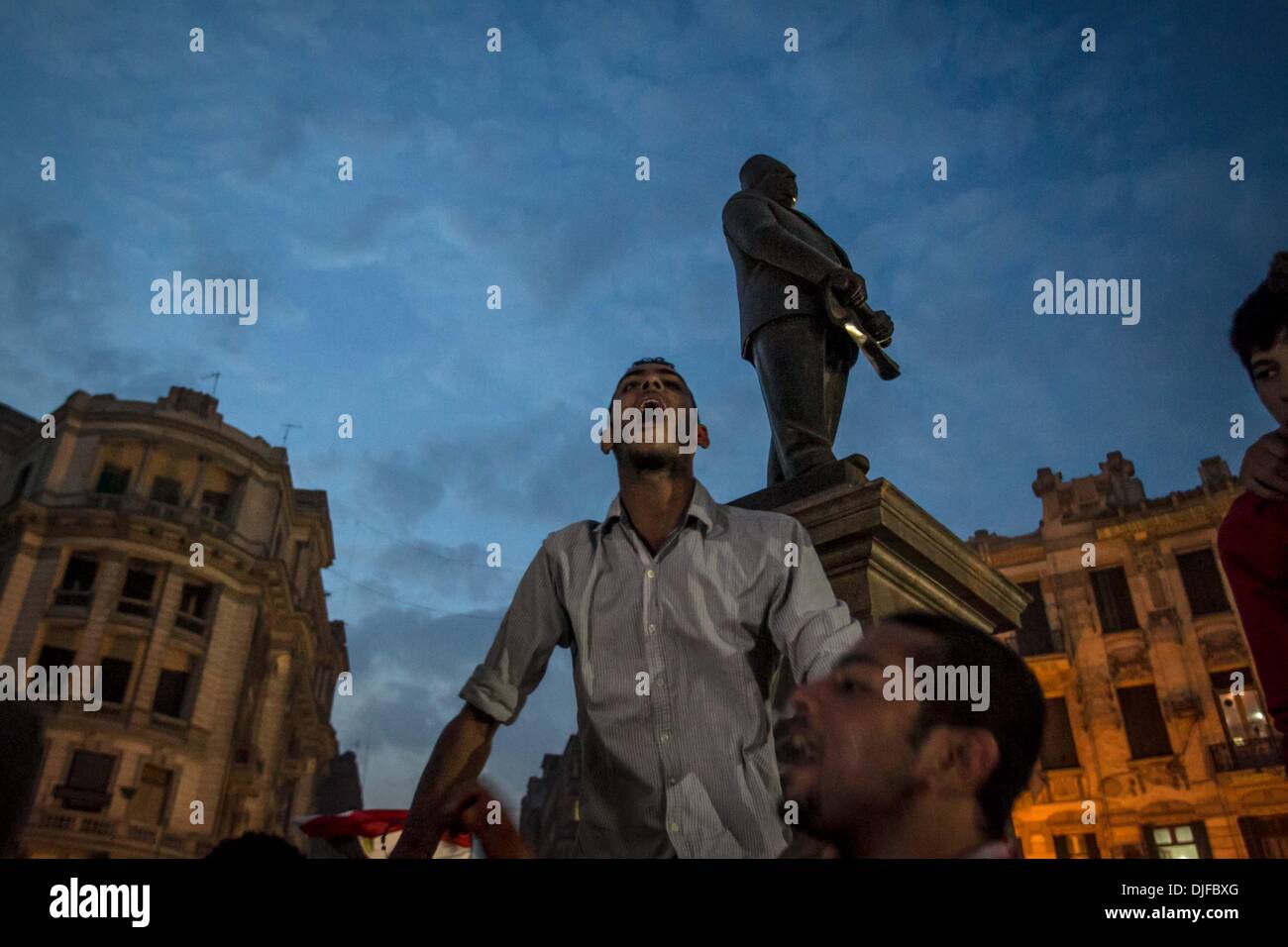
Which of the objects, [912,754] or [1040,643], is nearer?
[912,754]

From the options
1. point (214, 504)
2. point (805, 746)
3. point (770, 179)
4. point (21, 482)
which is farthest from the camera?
point (214, 504)

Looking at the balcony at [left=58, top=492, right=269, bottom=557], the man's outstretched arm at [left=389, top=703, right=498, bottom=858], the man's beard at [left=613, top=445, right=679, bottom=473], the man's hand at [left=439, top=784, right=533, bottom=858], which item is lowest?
the man's hand at [left=439, top=784, right=533, bottom=858]

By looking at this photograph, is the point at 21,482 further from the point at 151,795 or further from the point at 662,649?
the point at 662,649

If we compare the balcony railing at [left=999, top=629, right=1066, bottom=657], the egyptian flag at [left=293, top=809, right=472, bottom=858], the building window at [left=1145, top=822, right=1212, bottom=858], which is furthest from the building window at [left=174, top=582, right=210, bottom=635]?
the building window at [left=1145, top=822, right=1212, bottom=858]

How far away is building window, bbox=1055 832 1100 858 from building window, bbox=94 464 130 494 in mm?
30280

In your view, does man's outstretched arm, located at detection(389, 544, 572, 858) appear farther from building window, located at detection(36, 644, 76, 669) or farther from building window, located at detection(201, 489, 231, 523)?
building window, located at detection(201, 489, 231, 523)

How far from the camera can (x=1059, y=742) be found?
2064 cm

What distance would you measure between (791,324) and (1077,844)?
19.9m

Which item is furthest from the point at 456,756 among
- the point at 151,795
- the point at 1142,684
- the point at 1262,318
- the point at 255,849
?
the point at 151,795

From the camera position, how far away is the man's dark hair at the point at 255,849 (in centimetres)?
200

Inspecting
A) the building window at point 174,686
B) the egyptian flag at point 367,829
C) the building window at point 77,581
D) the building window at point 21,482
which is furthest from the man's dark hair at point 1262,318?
the building window at point 21,482

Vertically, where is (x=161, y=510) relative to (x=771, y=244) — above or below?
above

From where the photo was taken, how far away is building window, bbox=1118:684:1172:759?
778 inches
